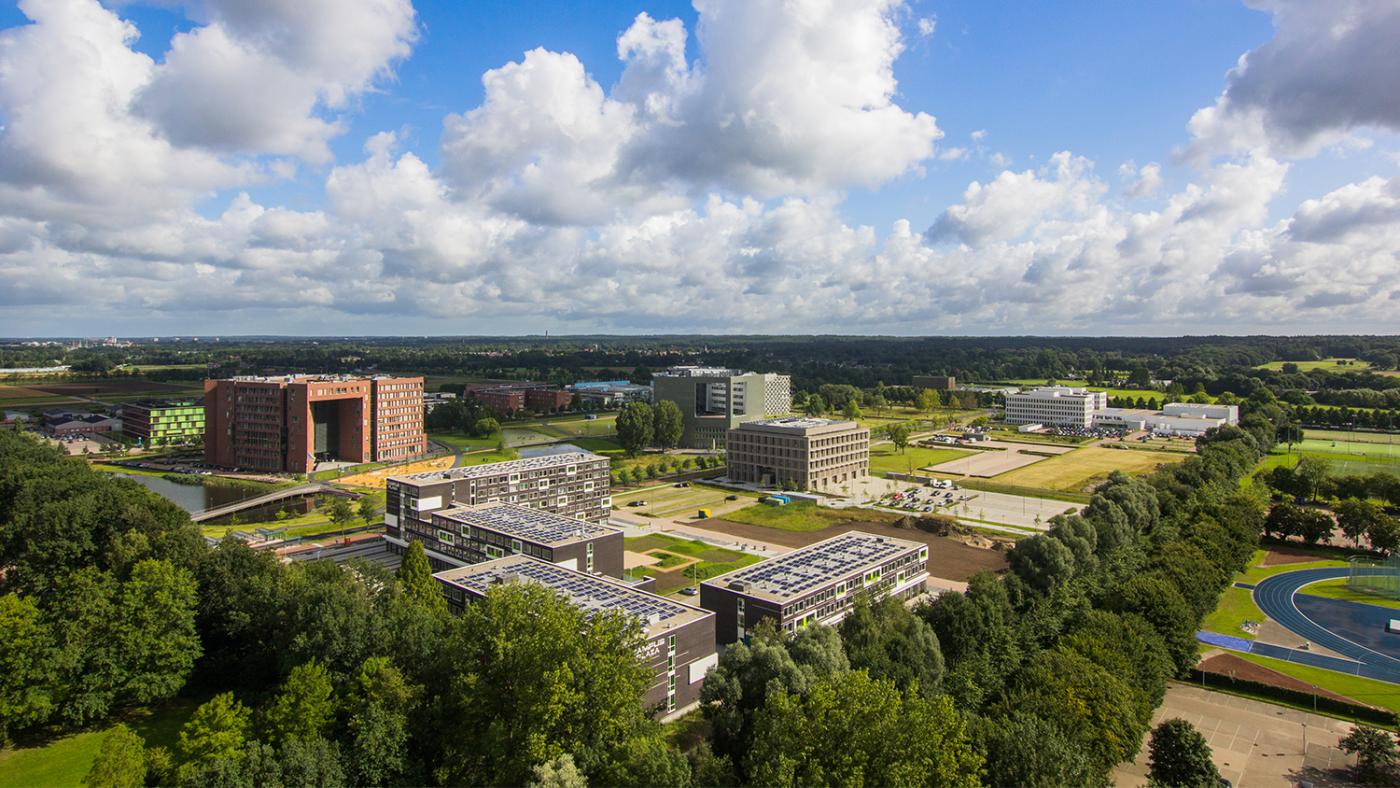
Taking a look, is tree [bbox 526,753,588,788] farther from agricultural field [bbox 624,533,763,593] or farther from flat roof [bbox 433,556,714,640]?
agricultural field [bbox 624,533,763,593]

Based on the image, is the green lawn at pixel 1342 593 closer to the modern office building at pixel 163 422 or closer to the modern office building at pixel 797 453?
the modern office building at pixel 797 453

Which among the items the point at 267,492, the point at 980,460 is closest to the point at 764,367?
the point at 980,460

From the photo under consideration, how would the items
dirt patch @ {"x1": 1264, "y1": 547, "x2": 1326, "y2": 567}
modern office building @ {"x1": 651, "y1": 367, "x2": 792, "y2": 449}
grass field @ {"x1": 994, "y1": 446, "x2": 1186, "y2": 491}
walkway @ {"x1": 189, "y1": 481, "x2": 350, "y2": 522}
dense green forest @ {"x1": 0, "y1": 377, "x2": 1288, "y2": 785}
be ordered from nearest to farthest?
dense green forest @ {"x1": 0, "y1": 377, "x2": 1288, "y2": 785} → dirt patch @ {"x1": 1264, "y1": 547, "x2": 1326, "y2": 567} → walkway @ {"x1": 189, "y1": 481, "x2": 350, "y2": 522} → grass field @ {"x1": 994, "y1": 446, "x2": 1186, "y2": 491} → modern office building @ {"x1": 651, "y1": 367, "x2": 792, "y2": 449}

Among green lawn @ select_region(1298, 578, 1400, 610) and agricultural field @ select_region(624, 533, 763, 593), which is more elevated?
green lawn @ select_region(1298, 578, 1400, 610)

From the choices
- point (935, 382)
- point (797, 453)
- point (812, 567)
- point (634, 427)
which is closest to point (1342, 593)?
point (812, 567)

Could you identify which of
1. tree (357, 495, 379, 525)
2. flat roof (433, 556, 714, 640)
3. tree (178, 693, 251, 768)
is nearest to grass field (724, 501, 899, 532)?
flat roof (433, 556, 714, 640)

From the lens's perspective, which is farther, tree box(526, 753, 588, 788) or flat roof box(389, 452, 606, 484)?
flat roof box(389, 452, 606, 484)

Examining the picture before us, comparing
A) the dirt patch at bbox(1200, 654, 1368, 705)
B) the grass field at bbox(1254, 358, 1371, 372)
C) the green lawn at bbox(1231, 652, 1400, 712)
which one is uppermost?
→ the grass field at bbox(1254, 358, 1371, 372)
